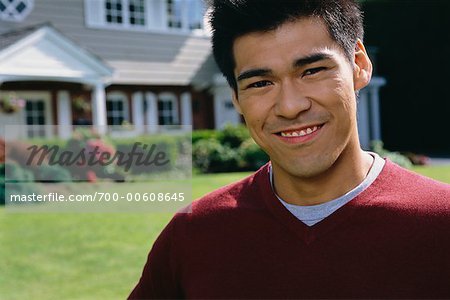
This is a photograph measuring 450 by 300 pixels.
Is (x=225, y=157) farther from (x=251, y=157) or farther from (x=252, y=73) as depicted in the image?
(x=252, y=73)

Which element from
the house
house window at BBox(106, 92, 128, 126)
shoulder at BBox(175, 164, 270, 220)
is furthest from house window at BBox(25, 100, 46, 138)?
shoulder at BBox(175, 164, 270, 220)

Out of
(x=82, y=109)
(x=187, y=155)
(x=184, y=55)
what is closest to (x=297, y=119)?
(x=187, y=155)

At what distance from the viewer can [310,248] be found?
1814mm

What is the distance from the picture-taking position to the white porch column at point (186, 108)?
20.8 metres

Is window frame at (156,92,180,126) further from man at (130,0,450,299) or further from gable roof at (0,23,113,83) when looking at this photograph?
man at (130,0,450,299)

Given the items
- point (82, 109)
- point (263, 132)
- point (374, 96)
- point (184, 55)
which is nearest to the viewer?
point (263, 132)

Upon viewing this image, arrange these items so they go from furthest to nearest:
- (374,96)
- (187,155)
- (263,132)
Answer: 1. (374,96)
2. (187,155)
3. (263,132)

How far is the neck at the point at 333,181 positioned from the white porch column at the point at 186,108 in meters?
→ 19.0

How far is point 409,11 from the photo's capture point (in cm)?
2623

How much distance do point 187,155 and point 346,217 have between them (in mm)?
14513

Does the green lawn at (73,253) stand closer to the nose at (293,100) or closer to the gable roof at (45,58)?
the nose at (293,100)

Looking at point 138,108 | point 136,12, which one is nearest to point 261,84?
point 138,108

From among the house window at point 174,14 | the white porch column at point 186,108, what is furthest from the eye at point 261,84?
the white porch column at point 186,108

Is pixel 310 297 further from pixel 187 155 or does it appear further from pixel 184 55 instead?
pixel 184 55
